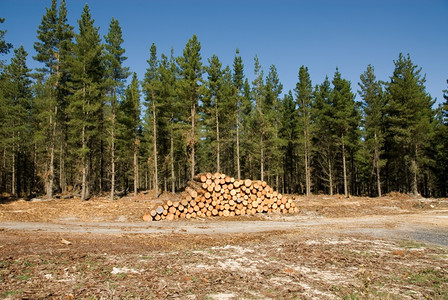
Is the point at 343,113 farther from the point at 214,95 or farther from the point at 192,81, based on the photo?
the point at 192,81

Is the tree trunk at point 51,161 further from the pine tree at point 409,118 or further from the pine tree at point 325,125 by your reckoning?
the pine tree at point 409,118

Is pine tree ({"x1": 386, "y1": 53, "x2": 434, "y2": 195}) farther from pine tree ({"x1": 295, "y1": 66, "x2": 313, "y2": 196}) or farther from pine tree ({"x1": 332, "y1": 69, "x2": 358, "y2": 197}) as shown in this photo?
pine tree ({"x1": 295, "y1": 66, "x2": 313, "y2": 196})

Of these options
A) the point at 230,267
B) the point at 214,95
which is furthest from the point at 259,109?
the point at 230,267

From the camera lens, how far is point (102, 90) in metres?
25.7

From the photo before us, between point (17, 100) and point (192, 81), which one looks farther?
point (17, 100)

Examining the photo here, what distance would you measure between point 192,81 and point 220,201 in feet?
44.1

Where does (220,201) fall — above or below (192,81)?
below

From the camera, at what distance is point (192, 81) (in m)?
25.8

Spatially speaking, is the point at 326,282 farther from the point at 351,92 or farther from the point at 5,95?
the point at 5,95

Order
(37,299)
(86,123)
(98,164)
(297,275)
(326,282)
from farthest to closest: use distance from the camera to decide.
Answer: (98,164) < (86,123) < (297,275) < (326,282) < (37,299)

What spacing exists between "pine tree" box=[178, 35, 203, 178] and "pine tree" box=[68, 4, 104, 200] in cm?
747

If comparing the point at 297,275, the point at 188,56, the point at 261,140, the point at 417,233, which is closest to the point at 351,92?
the point at 261,140

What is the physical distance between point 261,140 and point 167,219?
1789cm

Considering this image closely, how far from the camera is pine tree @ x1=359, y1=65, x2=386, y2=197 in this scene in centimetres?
3121
